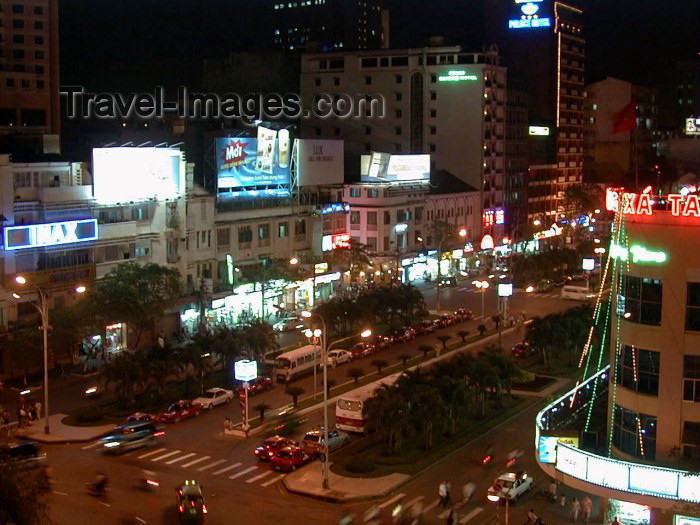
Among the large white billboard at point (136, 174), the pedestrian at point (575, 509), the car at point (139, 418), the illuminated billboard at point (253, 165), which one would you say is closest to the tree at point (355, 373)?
the car at point (139, 418)

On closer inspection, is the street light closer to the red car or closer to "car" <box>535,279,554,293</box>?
the red car

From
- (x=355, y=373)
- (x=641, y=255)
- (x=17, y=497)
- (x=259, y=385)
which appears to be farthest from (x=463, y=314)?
(x=17, y=497)

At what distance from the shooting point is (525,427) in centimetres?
4756

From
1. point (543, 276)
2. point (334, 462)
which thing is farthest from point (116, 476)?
point (543, 276)

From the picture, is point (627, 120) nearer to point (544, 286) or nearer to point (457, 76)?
point (544, 286)

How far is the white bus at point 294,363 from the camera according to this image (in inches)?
2211

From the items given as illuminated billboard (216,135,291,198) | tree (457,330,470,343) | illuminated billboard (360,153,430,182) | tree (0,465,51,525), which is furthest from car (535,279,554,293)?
tree (0,465,51,525)

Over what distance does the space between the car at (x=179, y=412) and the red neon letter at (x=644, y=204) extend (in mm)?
25683

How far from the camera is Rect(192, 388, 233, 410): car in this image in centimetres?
5038

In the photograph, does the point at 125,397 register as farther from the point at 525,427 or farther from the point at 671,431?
the point at 671,431

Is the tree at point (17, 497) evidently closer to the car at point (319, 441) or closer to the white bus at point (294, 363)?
the car at point (319, 441)

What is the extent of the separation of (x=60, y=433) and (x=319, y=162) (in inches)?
1829

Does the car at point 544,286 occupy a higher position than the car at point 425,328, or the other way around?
the car at point 544,286

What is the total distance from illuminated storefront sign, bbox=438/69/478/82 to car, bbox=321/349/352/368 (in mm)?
58742
